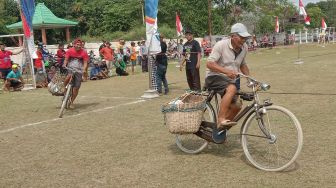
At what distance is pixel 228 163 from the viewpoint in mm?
5648

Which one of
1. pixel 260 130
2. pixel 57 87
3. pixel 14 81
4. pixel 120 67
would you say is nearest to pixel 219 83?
pixel 260 130

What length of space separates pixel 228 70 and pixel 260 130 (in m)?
0.85

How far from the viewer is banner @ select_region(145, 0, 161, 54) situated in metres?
12.0

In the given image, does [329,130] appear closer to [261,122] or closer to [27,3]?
[261,122]

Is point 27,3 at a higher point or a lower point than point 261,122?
higher

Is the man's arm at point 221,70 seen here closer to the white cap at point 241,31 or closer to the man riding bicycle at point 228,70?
the man riding bicycle at point 228,70

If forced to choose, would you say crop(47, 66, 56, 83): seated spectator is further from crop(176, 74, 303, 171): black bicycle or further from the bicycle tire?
crop(176, 74, 303, 171): black bicycle

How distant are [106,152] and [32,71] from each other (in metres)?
10.6

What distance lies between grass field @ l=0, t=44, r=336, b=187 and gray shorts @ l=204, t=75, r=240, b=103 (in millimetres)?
882

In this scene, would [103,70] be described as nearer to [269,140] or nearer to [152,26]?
[152,26]

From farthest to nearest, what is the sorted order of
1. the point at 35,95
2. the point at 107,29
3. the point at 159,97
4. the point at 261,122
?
1. the point at 107,29
2. the point at 35,95
3. the point at 159,97
4. the point at 261,122

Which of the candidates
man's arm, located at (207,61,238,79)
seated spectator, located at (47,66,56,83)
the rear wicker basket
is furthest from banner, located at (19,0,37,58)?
man's arm, located at (207,61,238,79)

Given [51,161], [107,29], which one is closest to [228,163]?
[51,161]

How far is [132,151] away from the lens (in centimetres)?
651
